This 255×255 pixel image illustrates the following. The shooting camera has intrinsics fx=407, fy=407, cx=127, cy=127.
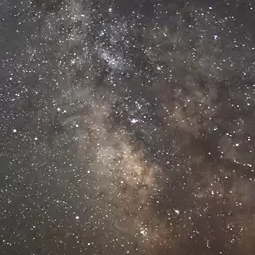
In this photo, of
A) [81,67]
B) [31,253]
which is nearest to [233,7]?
[81,67]

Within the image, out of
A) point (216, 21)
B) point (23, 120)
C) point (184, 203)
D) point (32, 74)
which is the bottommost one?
point (184, 203)

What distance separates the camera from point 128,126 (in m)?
3.57

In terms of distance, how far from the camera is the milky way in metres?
3.50

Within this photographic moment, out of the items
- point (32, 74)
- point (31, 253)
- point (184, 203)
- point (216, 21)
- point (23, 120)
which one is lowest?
point (31, 253)

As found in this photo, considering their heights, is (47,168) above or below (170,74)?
below

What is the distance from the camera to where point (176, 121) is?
3557 mm

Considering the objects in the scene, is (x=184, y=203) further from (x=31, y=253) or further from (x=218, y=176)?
(x=31, y=253)

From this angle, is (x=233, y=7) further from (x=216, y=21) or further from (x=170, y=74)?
(x=170, y=74)

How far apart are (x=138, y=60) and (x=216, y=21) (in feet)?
2.48

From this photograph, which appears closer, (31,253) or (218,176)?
(218,176)

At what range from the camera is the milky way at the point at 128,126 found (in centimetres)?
350

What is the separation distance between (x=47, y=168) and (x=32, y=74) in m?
0.86

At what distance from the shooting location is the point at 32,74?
3.70m

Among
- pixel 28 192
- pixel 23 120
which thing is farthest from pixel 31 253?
pixel 23 120
